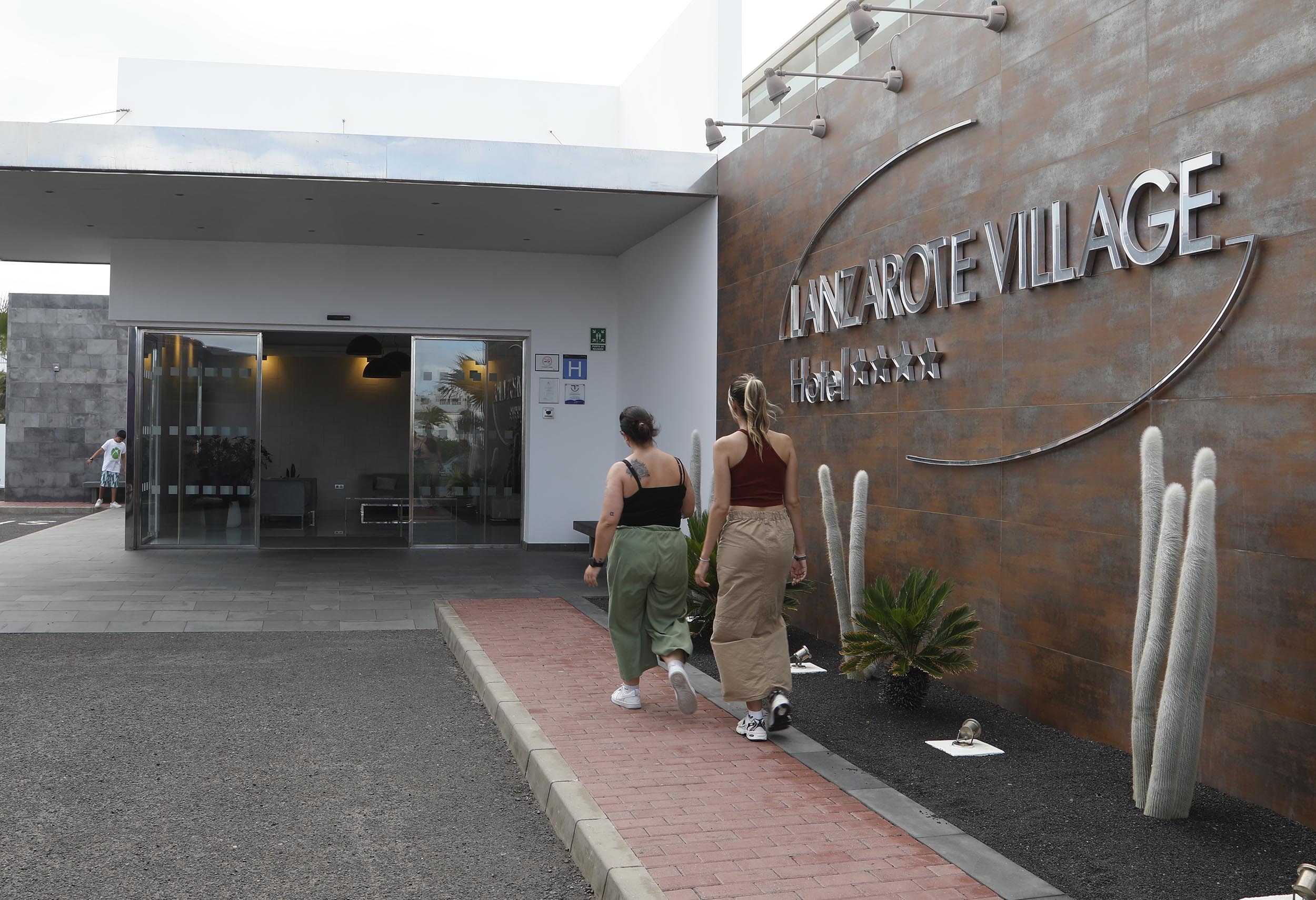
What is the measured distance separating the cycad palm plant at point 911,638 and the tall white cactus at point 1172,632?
1.45m

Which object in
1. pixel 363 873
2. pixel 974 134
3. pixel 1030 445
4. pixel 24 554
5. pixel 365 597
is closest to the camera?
pixel 363 873

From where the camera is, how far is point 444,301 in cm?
1368

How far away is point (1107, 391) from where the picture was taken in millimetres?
5051

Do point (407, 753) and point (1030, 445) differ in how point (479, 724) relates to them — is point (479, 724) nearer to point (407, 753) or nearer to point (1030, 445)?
point (407, 753)

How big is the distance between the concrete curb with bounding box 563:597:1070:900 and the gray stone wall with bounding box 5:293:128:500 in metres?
22.2

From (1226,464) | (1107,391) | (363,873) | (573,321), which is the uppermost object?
(573,321)

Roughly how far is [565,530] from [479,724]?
8322 mm

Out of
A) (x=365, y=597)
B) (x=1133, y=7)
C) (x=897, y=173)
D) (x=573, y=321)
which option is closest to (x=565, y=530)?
(x=573, y=321)

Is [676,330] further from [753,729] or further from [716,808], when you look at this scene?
[716,808]

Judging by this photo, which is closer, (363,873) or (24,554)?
(363,873)

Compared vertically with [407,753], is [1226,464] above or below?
above

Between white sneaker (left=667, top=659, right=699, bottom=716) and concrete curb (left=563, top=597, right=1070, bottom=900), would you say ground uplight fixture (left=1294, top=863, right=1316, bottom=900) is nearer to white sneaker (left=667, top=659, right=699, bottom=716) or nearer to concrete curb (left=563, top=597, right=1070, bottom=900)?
concrete curb (left=563, top=597, right=1070, bottom=900)

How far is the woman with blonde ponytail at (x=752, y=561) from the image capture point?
5.19 m

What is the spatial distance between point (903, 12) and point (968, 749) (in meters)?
3.86
